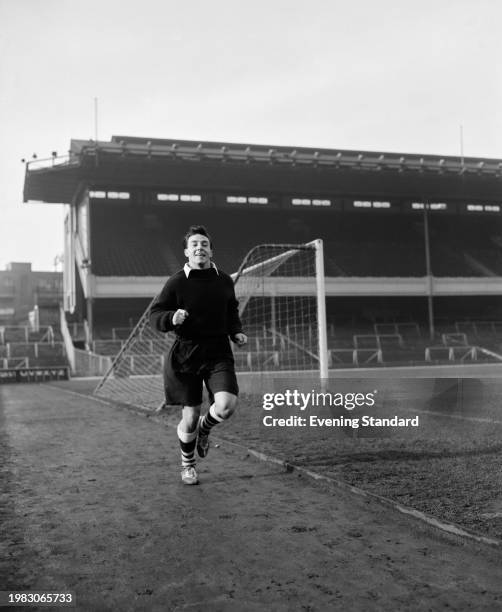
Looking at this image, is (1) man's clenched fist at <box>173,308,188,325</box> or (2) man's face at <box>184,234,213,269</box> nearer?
(1) man's clenched fist at <box>173,308,188,325</box>

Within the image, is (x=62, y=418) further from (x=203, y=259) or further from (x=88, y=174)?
(x=88, y=174)

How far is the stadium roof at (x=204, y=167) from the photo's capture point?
122ft

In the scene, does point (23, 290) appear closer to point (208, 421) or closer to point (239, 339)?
point (208, 421)

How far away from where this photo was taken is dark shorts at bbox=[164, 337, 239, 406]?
4820 millimetres

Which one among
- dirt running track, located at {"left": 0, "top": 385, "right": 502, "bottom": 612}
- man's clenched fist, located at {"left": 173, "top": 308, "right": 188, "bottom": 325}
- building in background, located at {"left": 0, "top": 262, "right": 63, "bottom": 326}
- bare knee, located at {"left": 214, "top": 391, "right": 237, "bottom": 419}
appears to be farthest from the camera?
building in background, located at {"left": 0, "top": 262, "right": 63, "bottom": 326}

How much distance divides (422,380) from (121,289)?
98.6ft

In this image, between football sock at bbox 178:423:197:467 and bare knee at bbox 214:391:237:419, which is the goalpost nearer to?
football sock at bbox 178:423:197:467

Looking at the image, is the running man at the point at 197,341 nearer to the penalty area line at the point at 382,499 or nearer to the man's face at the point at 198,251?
the man's face at the point at 198,251

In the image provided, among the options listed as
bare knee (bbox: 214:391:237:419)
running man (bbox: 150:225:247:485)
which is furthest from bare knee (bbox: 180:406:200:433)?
bare knee (bbox: 214:391:237:419)

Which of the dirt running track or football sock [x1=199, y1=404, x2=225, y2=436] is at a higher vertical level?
football sock [x1=199, y1=404, x2=225, y2=436]

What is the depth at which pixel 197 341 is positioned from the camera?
190 inches

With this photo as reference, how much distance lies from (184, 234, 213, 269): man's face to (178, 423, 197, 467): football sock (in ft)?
4.33

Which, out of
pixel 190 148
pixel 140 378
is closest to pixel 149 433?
pixel 140 378

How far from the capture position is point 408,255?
41.5 metres
